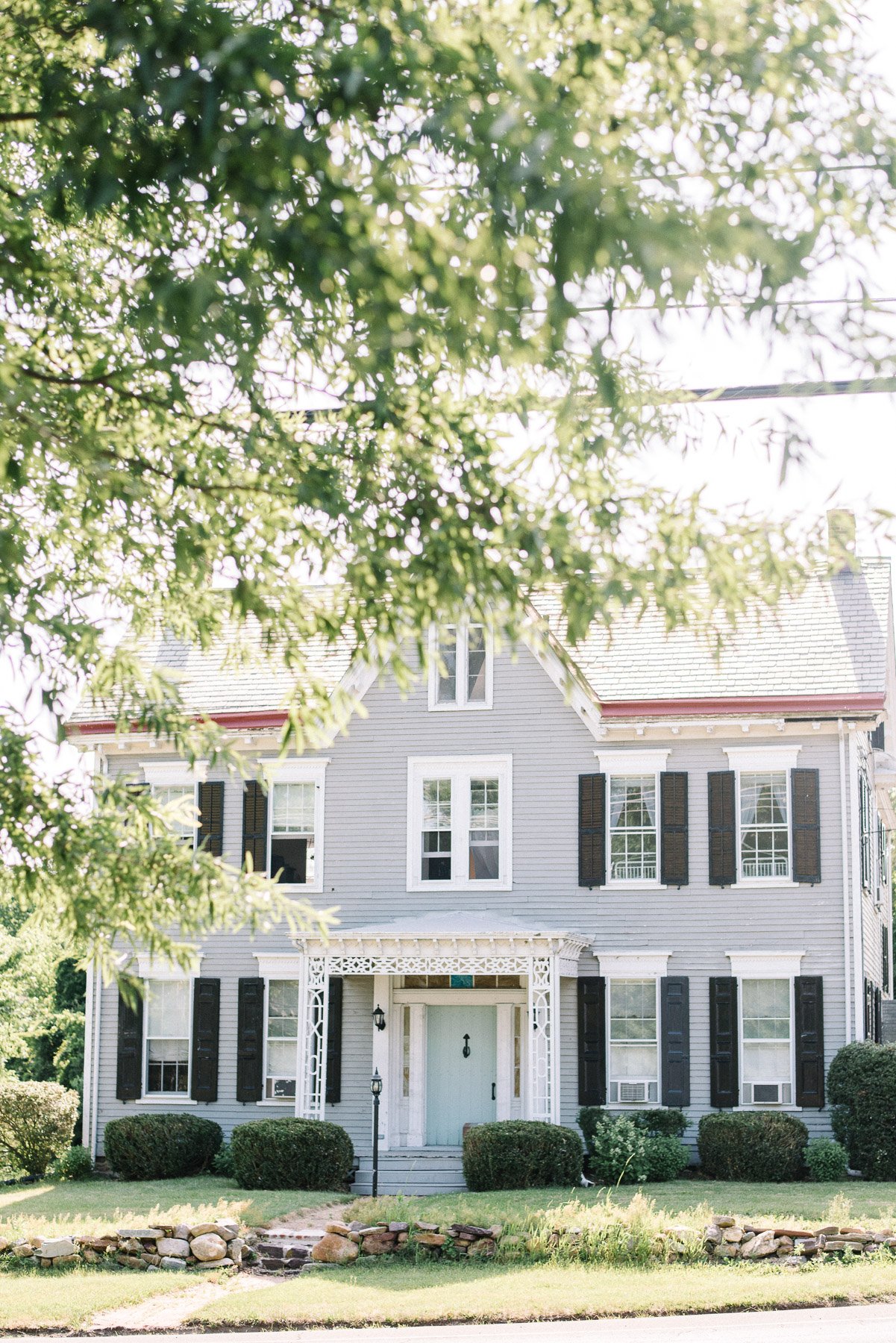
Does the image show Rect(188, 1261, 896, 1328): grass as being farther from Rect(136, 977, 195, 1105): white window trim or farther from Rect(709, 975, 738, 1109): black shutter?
Rect(136, 977, 195, 1105): white window trim

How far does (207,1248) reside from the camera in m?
14.1

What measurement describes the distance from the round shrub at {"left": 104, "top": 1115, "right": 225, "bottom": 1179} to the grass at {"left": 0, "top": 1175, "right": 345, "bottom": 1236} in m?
0.19

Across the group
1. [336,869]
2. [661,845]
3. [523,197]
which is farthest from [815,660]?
[523,197]

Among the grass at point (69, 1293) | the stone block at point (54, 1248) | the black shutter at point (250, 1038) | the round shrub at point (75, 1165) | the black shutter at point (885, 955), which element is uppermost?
the black shutter at point (885, 955)

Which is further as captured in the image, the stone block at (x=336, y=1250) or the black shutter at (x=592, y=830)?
the black shutter at (x=592, y=830)

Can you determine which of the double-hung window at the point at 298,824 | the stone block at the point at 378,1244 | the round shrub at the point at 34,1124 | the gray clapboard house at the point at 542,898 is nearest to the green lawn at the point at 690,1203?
the stone block at the point at 378,1244

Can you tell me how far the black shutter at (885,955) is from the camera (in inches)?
1021

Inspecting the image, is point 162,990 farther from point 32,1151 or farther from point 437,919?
point 437,919

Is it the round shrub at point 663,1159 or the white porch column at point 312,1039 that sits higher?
the white porch column at point 312,1039

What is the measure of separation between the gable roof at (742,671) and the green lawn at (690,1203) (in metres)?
6.26

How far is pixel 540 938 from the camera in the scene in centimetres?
2003

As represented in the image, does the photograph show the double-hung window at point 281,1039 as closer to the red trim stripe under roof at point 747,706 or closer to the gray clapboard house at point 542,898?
the gray clapboard house at point 542,898

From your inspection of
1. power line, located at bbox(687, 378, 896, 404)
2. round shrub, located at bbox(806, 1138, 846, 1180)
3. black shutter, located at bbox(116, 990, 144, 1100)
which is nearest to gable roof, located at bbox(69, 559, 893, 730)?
black shutter, located at bbox(116, 990, 144, 1100)

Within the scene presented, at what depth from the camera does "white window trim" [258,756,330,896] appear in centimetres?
2255
